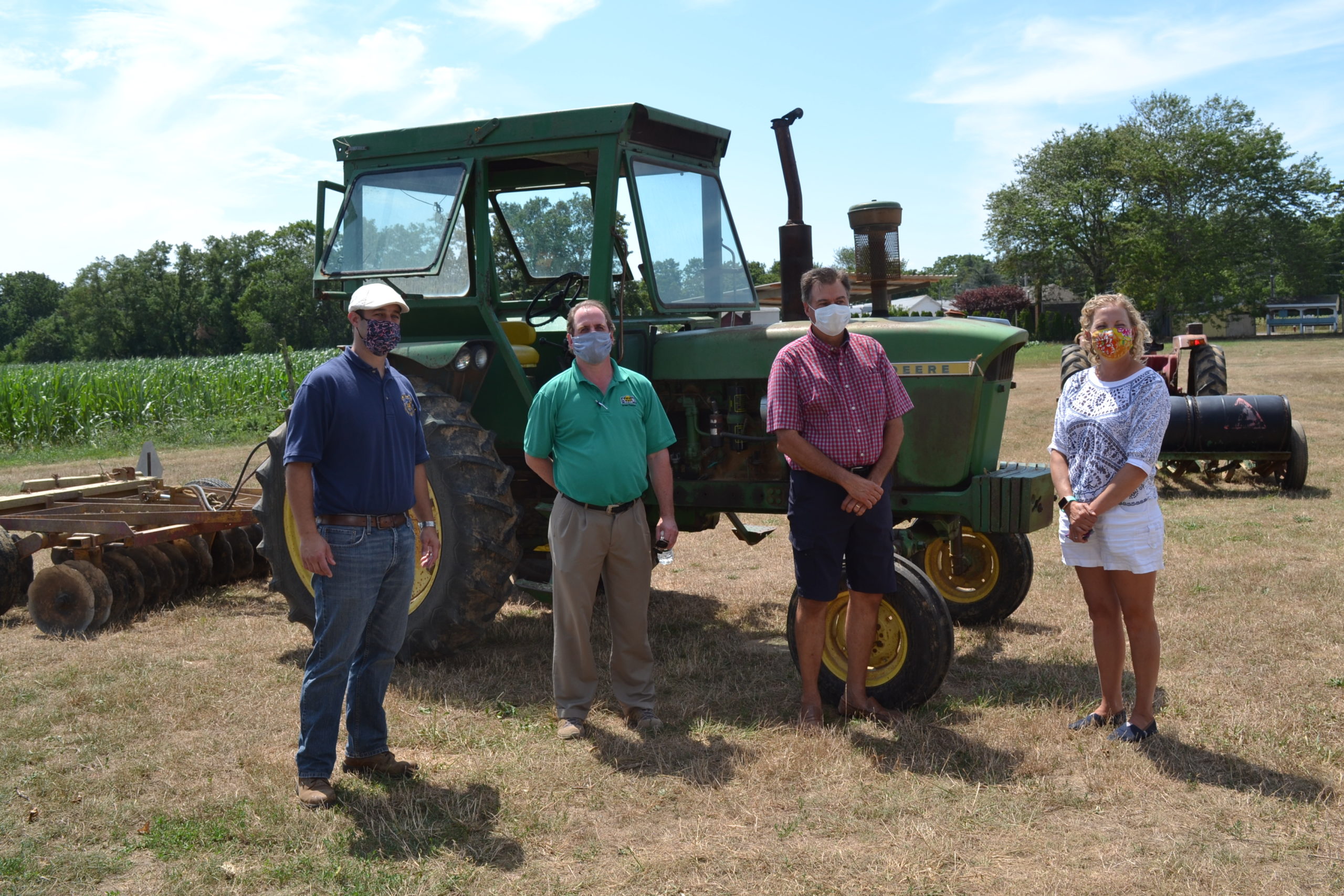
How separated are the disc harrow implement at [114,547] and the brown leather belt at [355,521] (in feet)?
9.17

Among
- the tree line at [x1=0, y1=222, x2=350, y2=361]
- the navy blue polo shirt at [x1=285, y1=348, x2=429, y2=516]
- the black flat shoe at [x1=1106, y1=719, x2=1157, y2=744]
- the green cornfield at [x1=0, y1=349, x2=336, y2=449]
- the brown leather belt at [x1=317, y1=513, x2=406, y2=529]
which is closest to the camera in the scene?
the navy blue polo shirt at [x1=285, y1=348, x2=429, y2=516]

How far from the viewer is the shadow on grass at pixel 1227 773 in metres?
3.75

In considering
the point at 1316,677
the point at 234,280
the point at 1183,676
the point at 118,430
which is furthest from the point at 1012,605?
the point at 234,280

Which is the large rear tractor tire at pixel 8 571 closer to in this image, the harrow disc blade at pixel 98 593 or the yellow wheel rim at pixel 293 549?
the harrow disc blade at pixel 98 593

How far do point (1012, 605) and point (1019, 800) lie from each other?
2.47m

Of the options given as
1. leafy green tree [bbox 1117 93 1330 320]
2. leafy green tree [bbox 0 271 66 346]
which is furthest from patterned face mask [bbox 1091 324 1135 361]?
leafy green tree [bbox 0 271 66 346]

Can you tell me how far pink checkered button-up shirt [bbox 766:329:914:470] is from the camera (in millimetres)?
4316

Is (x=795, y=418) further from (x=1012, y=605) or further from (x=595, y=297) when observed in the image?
(x=1012, y=605)

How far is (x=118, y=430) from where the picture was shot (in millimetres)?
19188

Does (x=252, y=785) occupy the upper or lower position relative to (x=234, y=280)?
lower

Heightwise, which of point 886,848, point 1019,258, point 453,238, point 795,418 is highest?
point 1019,258

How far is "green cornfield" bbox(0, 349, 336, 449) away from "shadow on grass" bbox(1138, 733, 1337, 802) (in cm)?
1659

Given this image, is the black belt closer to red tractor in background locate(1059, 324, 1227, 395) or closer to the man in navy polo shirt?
the man in navy polo shirt

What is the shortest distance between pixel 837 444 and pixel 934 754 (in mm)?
1245
